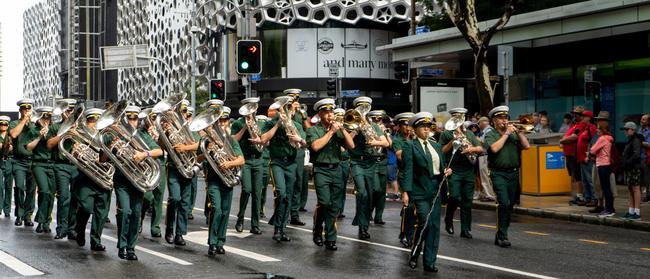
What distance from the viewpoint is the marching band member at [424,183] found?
11.4 metres

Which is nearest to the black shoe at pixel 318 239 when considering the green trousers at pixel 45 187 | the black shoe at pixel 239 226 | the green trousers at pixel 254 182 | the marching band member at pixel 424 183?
the green trousers at pixel 254 182

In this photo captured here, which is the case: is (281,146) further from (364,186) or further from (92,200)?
(92,200)

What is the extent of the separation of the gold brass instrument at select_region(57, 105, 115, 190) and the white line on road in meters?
1.38

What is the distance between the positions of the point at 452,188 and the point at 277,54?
194 ft

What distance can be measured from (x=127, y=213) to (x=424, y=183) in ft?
11.5

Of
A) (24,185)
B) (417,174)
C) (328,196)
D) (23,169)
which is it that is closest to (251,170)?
(328,196)

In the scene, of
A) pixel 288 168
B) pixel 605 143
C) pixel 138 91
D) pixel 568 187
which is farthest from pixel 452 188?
pixel 138 91

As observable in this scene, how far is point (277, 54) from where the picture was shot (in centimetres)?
7419

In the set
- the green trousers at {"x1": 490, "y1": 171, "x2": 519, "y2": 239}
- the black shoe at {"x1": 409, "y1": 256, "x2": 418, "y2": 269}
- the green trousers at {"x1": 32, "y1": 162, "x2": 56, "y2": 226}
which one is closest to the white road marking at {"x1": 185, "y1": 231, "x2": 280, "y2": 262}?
the black shoe at {"x1": 409, "y1": 256, "x2": 418, "y2": 269}

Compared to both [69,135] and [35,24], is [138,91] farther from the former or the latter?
[69,135]

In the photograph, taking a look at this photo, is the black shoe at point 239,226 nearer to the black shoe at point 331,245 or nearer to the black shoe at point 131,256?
the black shoe at point 331,245

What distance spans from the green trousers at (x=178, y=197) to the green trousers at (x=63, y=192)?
1.53m

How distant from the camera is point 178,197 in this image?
1418 centimetres

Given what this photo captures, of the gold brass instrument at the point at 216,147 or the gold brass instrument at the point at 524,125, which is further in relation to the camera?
the gold brass instrument at the point at 524,125
